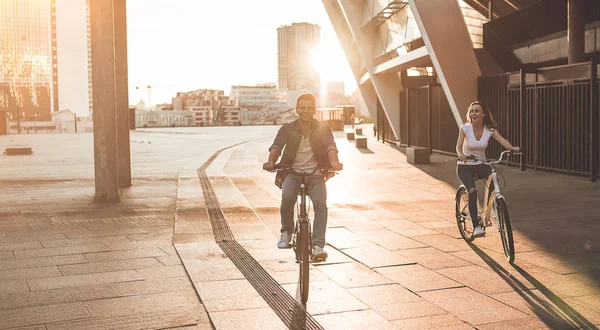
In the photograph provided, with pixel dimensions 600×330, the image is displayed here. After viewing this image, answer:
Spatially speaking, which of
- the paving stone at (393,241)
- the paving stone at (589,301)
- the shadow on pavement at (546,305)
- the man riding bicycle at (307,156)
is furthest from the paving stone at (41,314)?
the paving stone at (589,301)

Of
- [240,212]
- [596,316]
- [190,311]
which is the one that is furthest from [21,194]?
[596,316]

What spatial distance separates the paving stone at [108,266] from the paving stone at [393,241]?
2.58m

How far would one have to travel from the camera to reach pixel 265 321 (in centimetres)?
494

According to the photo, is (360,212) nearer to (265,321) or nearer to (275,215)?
(275,215)

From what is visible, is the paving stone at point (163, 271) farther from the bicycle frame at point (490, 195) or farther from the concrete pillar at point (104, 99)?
the concrete pillar at point (104, 99)

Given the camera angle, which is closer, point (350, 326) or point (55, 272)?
point (350, 326)

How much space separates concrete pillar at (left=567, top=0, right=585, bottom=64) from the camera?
17.9 metres

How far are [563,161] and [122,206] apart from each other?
10126 mm

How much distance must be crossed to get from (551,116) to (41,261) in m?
12.7

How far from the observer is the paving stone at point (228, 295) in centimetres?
532

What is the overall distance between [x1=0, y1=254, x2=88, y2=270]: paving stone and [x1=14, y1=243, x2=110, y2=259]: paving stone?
18 centimetres

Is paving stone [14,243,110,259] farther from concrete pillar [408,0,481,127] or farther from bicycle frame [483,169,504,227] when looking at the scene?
concrete pillar [408,0,481,127]

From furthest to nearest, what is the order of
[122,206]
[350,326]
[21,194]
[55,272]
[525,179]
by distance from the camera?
[525,179] → [21,194] → [122,206] → [55,272] → [350,326]

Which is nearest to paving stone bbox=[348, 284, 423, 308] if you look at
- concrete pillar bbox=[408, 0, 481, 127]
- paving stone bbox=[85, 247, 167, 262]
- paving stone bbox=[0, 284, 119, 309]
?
paving stone bbox=[0, 284, 119, 309]
